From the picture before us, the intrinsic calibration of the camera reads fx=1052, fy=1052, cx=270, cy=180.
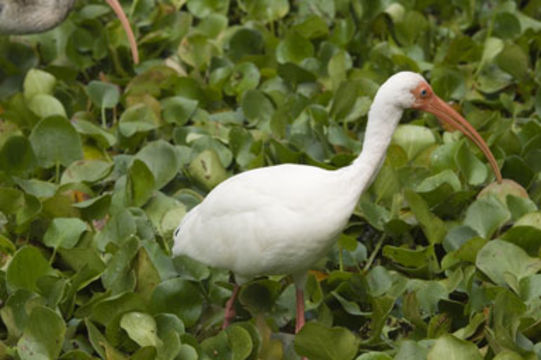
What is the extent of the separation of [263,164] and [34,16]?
5.70ft

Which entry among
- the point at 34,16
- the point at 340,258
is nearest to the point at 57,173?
the point at 34,16

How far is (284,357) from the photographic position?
12.4 feet

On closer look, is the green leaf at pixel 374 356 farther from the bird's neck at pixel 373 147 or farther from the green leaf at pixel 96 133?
the green leaf at pixel 96 133

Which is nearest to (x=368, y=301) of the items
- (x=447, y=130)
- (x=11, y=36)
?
(x=447, y=130)

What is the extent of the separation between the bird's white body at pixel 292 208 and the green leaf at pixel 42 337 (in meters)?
0.62

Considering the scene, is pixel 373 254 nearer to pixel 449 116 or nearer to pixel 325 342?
pixel 449 116

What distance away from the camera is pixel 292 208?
11.6ft

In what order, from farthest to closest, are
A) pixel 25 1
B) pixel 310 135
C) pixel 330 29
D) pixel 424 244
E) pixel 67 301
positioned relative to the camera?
pixel 330 29 → pixel 25 1 → pixel 310 135 → pixel 424 244 → pixel 67 301

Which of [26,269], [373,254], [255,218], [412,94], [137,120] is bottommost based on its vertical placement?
[373,254]

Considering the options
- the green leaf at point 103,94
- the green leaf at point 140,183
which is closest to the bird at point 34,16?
the green leaf at point 103,94

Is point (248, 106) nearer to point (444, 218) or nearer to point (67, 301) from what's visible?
point (444, 218)

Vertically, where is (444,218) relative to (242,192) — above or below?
below

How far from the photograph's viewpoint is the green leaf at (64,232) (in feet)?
13.9

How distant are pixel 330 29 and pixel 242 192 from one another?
2.91 meters
